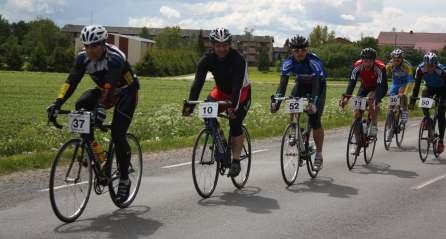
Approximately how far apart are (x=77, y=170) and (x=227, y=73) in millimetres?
2493

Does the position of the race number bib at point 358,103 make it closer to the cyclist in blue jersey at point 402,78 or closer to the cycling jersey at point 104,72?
the cyclist in blue jersey at point 402,78

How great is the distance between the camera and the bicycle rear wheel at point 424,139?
488 inches

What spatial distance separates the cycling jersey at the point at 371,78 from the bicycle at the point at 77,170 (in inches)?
221

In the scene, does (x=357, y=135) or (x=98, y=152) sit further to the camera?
(x=357, y=135)

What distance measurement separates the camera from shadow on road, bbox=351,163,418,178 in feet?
35.0

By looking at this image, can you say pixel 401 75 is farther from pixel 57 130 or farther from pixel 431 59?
pixel 57 130

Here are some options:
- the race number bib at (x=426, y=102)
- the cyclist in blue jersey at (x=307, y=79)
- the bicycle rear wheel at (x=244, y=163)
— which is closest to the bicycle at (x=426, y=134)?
the race number bib at (x=426, y=102)

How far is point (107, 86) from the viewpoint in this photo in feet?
21.2

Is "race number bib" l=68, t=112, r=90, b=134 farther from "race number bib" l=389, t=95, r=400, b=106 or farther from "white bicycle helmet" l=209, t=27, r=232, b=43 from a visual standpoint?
"race number bib" l=389, t=95, r=400, b=106

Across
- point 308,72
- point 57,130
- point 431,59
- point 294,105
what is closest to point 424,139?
point 431,59

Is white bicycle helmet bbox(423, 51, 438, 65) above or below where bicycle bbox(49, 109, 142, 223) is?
above

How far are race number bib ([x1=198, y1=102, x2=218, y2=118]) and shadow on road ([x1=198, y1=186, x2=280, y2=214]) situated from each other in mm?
1068

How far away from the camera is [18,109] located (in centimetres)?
2692

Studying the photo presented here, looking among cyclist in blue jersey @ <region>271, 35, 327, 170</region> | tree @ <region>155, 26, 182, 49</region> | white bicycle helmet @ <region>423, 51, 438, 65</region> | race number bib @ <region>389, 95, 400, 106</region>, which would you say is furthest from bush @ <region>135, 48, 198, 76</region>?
cyclist in blue jersey @ <region>271, 35, 327, 170</region>
